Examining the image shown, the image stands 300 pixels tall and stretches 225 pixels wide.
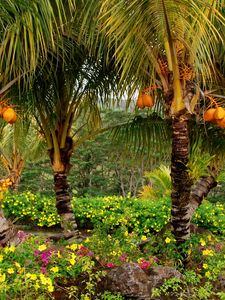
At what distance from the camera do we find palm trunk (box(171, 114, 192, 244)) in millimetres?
4062

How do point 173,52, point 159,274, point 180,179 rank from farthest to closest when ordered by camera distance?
point 180,179, point 159,274, point 173,52

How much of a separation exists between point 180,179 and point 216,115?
2.61 ft

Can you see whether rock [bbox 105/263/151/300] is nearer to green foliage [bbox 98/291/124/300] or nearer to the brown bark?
green foliage [bbox 98/291/124/300]

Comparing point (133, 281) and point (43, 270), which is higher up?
point (43, 270)

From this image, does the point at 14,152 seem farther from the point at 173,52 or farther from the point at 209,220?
the point at 173,52

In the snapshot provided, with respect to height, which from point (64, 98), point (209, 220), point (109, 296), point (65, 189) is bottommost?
point (209, 220)

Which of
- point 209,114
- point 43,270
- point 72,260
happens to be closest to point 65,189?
point 72,260

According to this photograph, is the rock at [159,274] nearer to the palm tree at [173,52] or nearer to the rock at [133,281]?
the rock at [133,281]

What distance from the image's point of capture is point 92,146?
22.9 metres

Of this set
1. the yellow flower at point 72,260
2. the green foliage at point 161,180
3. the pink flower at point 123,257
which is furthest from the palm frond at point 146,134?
the green foliage at point 161,180

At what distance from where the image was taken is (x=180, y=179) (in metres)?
4.20

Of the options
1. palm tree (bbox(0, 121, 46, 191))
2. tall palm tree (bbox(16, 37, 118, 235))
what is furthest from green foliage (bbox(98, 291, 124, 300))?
palm tree (bbox(0, 121, 46, 191))

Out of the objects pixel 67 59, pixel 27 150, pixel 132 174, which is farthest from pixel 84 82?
pixel 132 174

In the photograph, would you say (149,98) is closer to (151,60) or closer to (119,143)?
(151,60)
